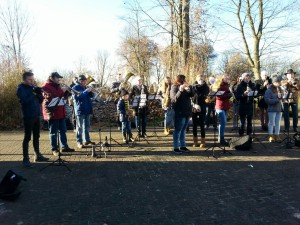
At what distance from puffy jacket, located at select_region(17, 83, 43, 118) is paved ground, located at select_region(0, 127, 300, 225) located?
130cm

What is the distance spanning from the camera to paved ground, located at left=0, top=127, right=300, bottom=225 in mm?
4977

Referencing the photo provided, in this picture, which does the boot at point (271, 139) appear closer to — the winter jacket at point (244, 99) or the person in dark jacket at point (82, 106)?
the winter jacket at point (244, 99)

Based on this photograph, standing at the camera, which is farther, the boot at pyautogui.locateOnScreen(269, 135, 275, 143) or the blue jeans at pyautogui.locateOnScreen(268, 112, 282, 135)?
the boot at pyautogui.locateOnScreen(269, 135, 275, 143)

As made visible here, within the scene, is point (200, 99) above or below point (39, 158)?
above

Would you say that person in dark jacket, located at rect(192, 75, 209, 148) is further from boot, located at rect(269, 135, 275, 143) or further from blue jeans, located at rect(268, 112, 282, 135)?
boot, located at rect(269, 135, 275, 143)

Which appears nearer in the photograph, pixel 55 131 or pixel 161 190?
pixel 161 190

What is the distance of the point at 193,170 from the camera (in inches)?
297

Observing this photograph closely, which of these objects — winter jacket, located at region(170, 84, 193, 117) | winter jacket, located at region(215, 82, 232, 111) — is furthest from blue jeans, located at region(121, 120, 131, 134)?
winter jacket, located at region(215, 82, 232, 111)

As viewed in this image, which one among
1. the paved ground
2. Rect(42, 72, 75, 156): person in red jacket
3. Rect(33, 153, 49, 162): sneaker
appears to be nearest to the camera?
the paved ground

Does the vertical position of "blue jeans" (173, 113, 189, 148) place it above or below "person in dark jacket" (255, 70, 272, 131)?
below

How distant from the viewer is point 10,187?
5.94 metres

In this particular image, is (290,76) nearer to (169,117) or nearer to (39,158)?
(169,117)

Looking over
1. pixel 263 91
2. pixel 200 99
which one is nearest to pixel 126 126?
pixel 200 99

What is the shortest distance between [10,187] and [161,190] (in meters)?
2.66
